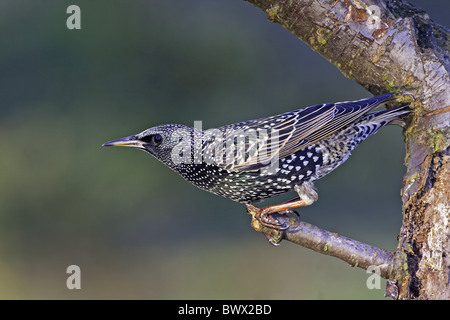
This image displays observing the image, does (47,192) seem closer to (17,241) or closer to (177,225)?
(17,241)

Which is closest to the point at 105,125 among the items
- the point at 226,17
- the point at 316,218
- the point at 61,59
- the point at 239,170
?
the point at 61,59

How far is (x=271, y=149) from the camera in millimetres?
3262

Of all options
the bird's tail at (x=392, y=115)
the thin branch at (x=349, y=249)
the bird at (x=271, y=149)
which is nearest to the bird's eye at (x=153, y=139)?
the bird at (x=271, y=149)

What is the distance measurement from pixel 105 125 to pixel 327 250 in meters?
3.78

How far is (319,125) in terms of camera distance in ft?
10.8

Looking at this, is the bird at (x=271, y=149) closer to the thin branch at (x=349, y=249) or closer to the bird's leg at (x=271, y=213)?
the bird's leg at (x=271, y=213)

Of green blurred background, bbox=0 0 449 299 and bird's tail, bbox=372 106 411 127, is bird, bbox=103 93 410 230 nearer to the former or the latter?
bird's tail, bbox=372 106 411 127

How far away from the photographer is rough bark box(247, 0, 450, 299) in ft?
9.42

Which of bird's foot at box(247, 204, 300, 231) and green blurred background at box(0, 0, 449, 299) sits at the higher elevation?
green blurred background at box(0, 0, 449, 299)

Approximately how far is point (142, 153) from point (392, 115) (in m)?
3.60

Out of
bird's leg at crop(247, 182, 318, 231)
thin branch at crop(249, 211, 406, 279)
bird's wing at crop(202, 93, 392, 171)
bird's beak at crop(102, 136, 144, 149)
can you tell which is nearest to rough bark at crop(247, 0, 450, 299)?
thin branch at crop(249, 211, 406, 279)

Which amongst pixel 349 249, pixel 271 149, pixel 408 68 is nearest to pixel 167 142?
pixel 271 149

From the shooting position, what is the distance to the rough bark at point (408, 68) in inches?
113

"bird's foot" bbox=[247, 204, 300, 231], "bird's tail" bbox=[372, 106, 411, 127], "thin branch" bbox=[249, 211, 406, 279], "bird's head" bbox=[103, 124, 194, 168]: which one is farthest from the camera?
"bird's head" bbox=[103, 124, 194, 168]
